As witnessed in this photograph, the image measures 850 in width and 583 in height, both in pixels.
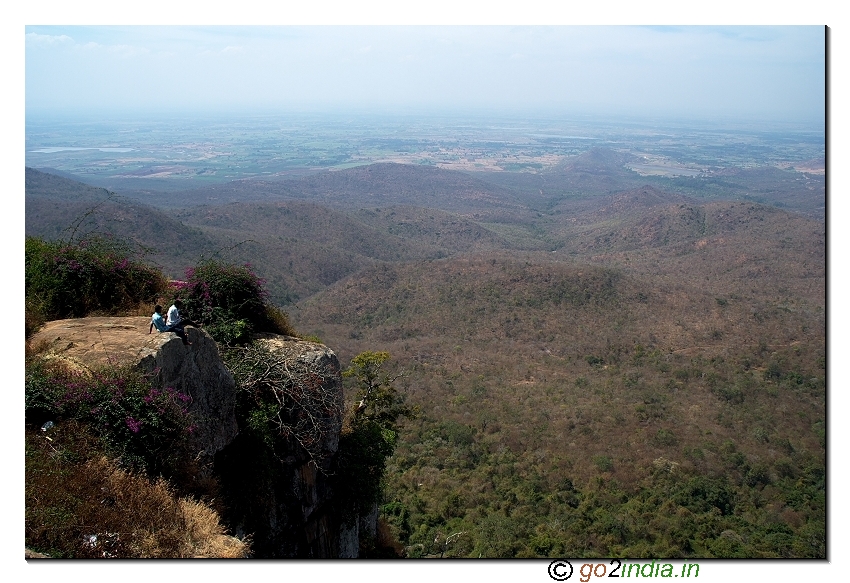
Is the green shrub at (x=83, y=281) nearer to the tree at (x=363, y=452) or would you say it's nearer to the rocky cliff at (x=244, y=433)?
the rocky cliff at (x=244, y=433)

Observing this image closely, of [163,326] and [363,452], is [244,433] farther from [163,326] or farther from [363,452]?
[363,452]

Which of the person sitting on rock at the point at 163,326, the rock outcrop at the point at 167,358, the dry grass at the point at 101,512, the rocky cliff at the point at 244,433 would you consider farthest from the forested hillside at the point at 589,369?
the dry grass at the point at 101,512


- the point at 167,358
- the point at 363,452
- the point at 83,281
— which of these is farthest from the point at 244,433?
the point at 83,281

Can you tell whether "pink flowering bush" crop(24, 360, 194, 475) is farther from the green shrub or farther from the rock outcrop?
the green shrub

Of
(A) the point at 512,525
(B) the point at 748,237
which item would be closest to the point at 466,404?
(A) the point at 512,525

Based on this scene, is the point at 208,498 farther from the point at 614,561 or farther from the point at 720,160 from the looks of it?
the point at 720,160

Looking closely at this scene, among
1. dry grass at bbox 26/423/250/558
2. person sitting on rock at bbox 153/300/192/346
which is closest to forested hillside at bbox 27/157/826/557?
person sitting on rock at bbox 153/300/192/346
